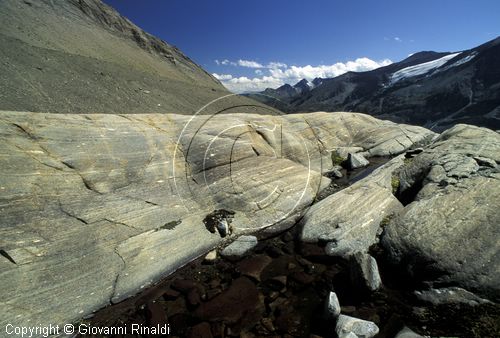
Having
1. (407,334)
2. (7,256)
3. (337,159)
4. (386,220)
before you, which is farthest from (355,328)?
(337,159)

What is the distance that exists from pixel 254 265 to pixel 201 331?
3806mm

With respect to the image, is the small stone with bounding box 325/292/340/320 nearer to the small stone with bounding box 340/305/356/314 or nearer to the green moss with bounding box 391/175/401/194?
the small stone with bounding box 340/305/356/314

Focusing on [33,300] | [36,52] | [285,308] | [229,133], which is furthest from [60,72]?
[285,308]

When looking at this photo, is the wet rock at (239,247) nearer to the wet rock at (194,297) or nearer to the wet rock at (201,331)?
the wet rock at (194,297)

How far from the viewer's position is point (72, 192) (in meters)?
14.0

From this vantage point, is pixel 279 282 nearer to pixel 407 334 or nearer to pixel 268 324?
pixel 268 324

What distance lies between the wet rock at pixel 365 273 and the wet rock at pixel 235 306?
3.35m

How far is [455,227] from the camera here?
461 inches

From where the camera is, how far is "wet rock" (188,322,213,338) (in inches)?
381

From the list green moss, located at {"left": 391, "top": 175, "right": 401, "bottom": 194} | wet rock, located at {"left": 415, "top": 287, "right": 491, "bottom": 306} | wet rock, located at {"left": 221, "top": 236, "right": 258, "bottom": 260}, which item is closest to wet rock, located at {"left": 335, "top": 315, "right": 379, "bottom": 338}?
wet rock, located at {"left": 415, "top": 287, "right": 491, "bottom": 306}

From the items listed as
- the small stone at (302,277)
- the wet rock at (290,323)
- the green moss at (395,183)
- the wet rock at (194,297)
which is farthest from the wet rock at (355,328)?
the green moss at (395,183)

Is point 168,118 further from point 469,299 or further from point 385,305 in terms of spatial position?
point 469,299

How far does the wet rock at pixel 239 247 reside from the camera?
13802 millimetres

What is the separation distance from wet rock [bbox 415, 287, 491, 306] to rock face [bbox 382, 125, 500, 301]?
190mm
